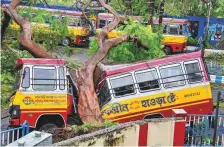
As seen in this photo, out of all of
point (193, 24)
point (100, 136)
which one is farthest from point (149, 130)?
point (193, 24)

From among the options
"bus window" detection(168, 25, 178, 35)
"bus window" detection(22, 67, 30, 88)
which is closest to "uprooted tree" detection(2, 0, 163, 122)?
"bus window" detection(22, 67, 30, 88)

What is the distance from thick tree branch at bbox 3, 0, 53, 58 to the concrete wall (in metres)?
5.10

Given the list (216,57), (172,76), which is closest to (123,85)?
(172,76)

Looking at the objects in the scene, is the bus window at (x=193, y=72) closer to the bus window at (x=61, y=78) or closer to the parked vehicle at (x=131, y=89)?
the parked vehicle at (x=131, y=89)

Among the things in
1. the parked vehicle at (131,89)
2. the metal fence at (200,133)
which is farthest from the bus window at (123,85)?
the metal fence at (200,133)

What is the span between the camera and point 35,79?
490 inches

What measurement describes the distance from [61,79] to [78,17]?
563 inches

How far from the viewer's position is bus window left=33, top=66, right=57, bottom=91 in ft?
40.9

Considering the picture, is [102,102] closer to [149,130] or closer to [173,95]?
[173,95]

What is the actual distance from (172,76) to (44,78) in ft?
12.8

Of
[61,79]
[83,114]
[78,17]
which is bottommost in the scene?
[83,114]

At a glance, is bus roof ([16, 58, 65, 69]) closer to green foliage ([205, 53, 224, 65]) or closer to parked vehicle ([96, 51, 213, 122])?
parked vehicle ([96, 51, 213, 122])

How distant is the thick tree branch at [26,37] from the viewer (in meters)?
13.2

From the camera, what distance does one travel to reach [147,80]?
13.5 metres
